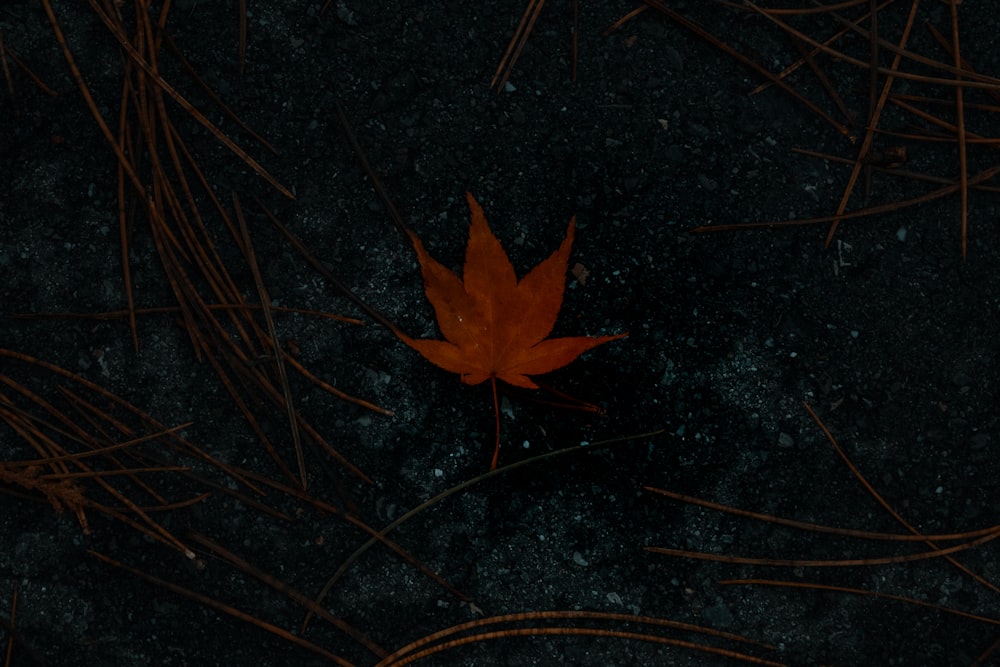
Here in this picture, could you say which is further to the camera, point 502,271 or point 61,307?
point 61,307

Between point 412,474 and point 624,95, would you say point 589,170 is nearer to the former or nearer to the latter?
point 624,95

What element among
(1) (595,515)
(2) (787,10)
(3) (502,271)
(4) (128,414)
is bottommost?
(1) (595,515)

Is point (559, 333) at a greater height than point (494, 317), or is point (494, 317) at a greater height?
point (494, 317)

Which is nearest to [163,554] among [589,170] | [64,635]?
[64,635]
